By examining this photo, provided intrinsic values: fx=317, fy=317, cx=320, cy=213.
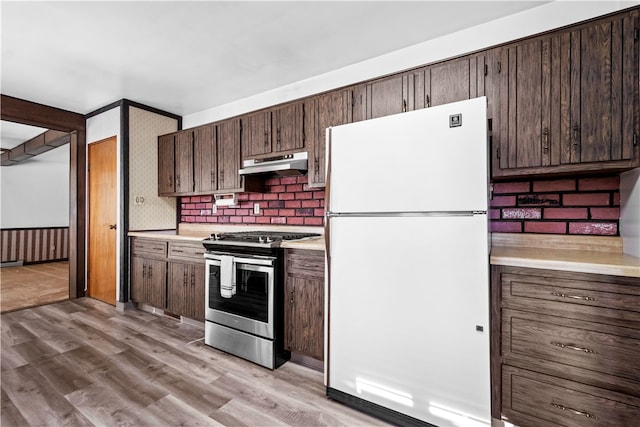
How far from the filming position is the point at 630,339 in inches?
54.5

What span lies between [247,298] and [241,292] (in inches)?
3.1

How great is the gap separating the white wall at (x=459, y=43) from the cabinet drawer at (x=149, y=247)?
192 cm

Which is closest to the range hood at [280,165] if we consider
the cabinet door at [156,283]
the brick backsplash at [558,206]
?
the cabinet door at [156,283]

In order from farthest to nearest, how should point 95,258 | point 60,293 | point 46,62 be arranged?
point 60,293, point 95,258, point 46,62

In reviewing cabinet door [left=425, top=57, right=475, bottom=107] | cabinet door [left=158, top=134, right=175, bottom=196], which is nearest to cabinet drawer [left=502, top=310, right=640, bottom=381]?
cabinet door [left=425, top=57, right=475, bottom=107]

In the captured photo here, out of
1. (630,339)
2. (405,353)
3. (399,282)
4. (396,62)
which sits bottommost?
(405,353)

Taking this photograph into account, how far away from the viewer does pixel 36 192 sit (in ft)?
24.9

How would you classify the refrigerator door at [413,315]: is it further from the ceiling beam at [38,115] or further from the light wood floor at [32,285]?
the light wood floor at [32,285]

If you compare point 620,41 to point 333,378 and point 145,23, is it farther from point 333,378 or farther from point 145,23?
point 145,23

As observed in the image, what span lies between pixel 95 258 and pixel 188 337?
7.40 feet

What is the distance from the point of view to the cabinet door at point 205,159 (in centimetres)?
355

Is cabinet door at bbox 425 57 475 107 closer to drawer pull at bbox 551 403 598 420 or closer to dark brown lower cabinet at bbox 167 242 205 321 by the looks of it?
drawer pull at bbox 551 403 598 420

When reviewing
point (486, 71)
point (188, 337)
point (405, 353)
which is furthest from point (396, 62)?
point (188, 337)

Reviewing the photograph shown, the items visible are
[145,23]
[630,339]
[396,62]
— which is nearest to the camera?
[630,339]
